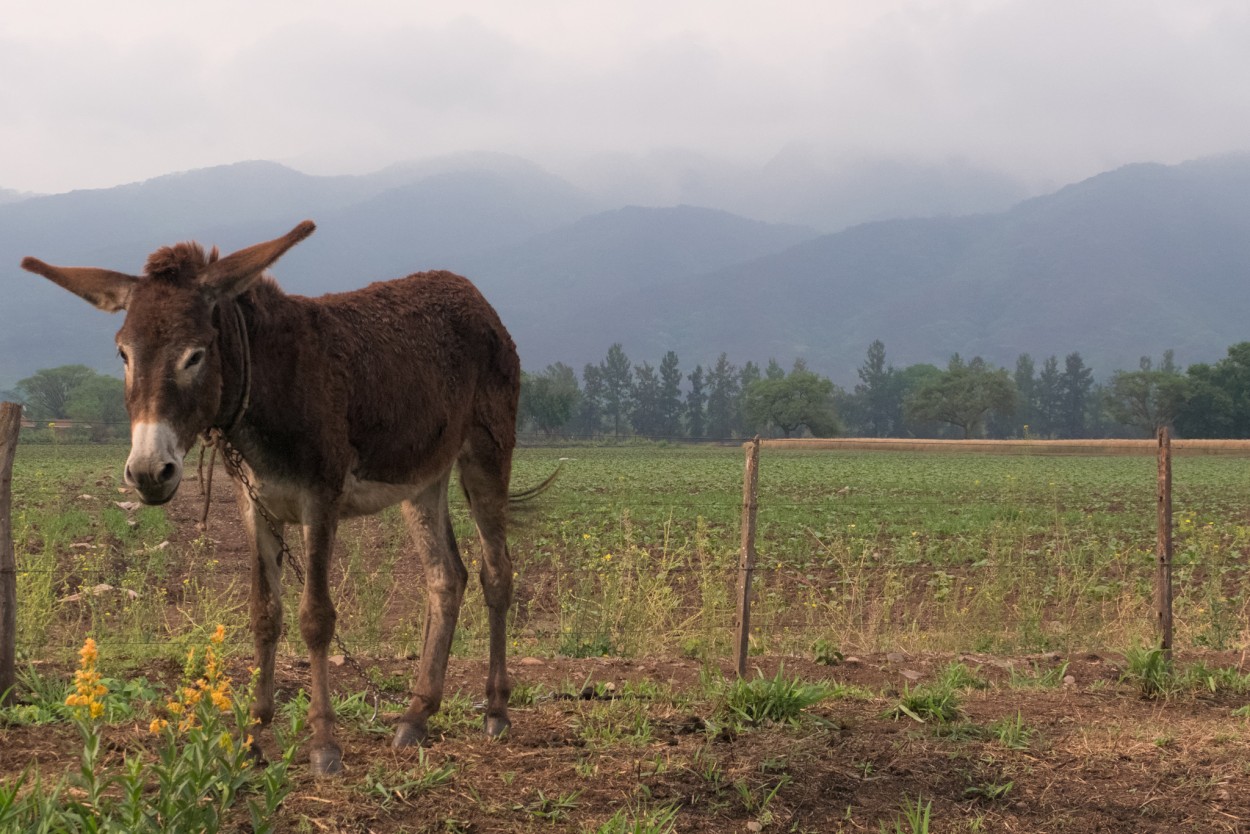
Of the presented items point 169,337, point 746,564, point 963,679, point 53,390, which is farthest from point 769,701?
point 53,390

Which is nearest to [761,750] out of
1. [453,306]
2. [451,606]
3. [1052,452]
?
[451,606]

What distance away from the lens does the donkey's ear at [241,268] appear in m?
4.22

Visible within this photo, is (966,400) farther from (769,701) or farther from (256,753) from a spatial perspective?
(256,753)

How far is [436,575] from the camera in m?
5.74

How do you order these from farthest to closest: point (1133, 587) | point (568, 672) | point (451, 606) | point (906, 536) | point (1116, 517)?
point (1116, 517), point (906, 536), point (1133, 587), point (568, 672), point (451, 606)

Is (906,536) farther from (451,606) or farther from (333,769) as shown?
(333,769)

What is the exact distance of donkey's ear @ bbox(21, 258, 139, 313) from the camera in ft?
13.8

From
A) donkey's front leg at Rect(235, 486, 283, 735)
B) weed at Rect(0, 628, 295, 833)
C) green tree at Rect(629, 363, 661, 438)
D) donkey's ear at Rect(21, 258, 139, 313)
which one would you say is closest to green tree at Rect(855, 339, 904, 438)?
green tree at Rect(629, 363, 661, 438)

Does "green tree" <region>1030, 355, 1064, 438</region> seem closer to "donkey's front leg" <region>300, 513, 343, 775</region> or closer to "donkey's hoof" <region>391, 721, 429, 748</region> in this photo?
"donkey's hoof" <region>391, 721, 429, 748</region>

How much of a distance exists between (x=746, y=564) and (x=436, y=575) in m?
2.48

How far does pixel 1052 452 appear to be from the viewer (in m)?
9.07

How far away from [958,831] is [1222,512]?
2295cm

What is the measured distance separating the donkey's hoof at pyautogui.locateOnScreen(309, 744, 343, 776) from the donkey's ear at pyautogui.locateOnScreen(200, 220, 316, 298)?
80.5 inches

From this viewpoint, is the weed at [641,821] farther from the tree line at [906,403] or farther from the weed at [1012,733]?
the tree line at [906,403]
